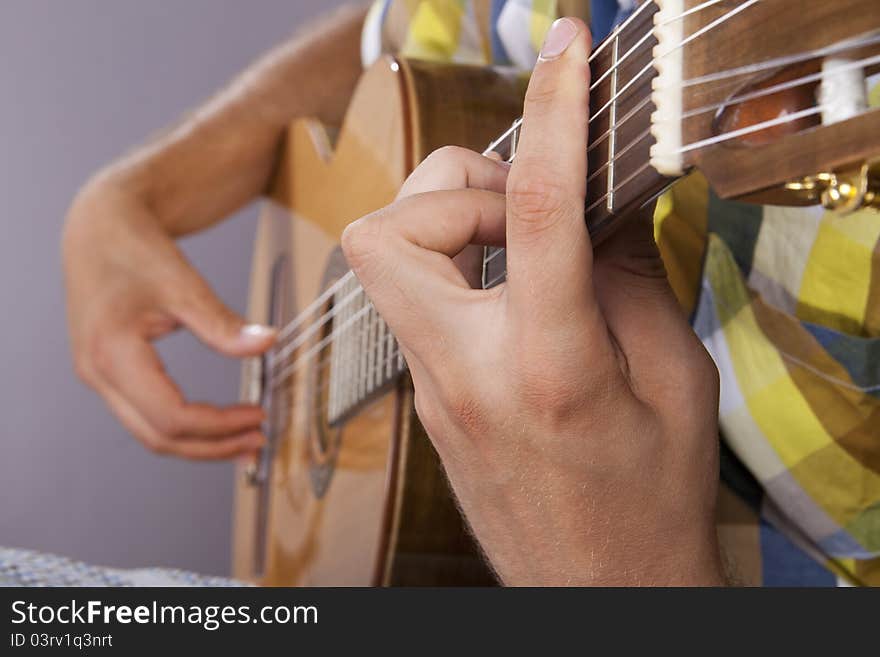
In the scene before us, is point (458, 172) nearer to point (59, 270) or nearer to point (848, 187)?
point (848, 187)

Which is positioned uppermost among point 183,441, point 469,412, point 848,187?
point 848,187

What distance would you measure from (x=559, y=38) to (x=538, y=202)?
0.23 feet

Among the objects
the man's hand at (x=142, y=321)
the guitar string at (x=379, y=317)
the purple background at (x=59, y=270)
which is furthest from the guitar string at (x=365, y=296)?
the purple background at (x=59, y=270)

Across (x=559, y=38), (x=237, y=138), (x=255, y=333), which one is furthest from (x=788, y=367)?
(x=237, y=138)

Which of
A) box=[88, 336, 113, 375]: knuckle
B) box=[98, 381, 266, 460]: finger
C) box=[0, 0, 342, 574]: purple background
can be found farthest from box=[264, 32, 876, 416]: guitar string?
box=[0, 0, 342, 574]: purple background

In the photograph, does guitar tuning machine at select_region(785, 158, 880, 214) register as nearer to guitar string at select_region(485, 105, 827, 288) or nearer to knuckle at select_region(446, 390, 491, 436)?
guitar string at select_region(485, 105, 827, 288)

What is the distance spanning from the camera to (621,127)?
0.45 metres

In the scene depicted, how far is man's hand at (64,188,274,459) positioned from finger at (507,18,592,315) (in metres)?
0.83

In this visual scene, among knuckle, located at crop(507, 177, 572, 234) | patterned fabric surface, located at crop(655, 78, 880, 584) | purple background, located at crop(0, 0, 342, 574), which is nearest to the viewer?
knuckle, located at crop(507, 177, 572, 234)

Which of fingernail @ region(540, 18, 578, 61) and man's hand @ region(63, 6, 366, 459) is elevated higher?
fingernail @ region(540, 18, 578, 61)

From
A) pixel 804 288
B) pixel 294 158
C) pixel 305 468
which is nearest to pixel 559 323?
pixel 804 288

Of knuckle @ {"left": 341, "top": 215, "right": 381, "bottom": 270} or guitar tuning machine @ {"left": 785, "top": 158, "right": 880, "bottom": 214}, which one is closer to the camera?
Result: guitar tuning machine @ {"left": 785, "top": 158, "right": 880, "bottom": 214}

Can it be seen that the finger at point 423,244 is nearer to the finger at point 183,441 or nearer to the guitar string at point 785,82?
the guitar string at point 785,82

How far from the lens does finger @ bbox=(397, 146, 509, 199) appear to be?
1.80 ft
